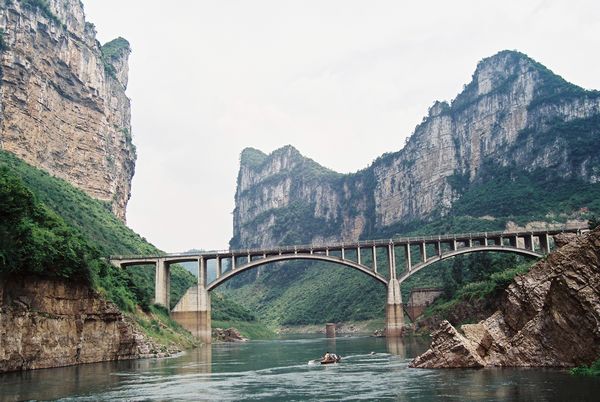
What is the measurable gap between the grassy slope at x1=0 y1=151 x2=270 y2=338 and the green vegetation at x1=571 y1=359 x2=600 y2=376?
119 feet

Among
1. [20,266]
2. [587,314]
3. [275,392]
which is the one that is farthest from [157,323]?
[587,314]

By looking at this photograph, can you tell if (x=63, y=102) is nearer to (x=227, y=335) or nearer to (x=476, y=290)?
(x=227, y=335)

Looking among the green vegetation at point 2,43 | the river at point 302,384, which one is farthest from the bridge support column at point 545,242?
the green vegetation at point 2,43

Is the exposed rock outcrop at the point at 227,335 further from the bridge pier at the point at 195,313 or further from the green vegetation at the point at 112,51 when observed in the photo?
the green vegetation at the point at 112,51

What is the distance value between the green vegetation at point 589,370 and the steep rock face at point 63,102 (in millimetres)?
83848

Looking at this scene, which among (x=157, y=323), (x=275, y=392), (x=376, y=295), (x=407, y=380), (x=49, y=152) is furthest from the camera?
(x=376, y=295)

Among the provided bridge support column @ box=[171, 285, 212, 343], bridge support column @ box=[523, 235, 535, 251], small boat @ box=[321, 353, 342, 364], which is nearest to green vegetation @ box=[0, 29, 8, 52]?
bridge support column @ box=[171, 285, 212, 343]

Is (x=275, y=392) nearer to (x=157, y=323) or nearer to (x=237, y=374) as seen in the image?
(x=237, y=374)

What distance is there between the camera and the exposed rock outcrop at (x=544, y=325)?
22.0 meters

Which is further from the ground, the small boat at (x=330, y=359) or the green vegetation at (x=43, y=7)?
the green vegetation at (x=43, y=7)

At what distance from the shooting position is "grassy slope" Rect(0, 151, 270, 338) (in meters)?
56.9

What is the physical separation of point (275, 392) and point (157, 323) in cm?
3559

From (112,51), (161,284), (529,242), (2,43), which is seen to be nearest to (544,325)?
(161,284)

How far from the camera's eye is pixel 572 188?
4633 inches
